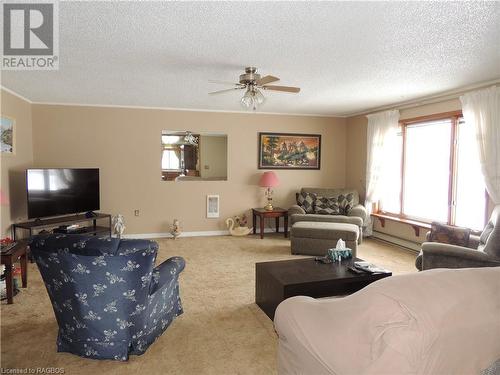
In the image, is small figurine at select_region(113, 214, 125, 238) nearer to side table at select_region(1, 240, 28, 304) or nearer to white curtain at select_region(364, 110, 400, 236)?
side table at select_region(1, 240, 28, 304)

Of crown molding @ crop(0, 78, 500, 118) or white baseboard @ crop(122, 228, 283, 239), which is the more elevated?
Result: crown molding @ crop(0, 78, 500, 118)

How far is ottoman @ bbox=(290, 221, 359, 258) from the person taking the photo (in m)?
4.86

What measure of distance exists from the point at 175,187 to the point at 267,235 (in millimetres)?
1958

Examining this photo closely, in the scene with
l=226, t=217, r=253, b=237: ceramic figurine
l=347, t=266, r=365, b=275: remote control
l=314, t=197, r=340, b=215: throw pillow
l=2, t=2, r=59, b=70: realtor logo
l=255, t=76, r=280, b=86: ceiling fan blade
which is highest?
l=2, t=2, r=59, b=70: realtor logo

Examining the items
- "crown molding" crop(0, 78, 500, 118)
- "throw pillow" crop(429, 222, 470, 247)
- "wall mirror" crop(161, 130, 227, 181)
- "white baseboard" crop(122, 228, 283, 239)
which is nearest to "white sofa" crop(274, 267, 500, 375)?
"throw pillow" crop(429, 222, 470, 247)

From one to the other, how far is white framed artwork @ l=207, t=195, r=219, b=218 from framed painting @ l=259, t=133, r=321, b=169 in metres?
1.10

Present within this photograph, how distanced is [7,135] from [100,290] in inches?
143

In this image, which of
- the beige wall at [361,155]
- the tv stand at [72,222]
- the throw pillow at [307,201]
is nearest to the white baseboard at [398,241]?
the beige wall at [361,155]

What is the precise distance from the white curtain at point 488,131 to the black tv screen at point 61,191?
18.1 feet

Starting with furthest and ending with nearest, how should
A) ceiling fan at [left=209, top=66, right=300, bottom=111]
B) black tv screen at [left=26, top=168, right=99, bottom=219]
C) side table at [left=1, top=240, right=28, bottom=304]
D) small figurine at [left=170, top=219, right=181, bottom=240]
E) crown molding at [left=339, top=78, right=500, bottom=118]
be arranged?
small figurine at [left=170, top=219, right=181, bottom=240]
black tv screen at [left=26, top=168, right=99, bottom=219]
crown molding at [left=339, top=78, right=500, bottom=118]
ceiling fan at [left=209, top=66, right=300, bottom=111]
side table at [left=1, top=240, right=28, bottom=304]

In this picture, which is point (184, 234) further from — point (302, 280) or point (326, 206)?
point (302, 280)

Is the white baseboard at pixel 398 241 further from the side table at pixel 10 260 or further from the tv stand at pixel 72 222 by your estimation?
the side table at pixel 10 260

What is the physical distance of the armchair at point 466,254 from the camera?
3.03m

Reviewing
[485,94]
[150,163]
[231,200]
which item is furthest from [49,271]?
[485,94]
